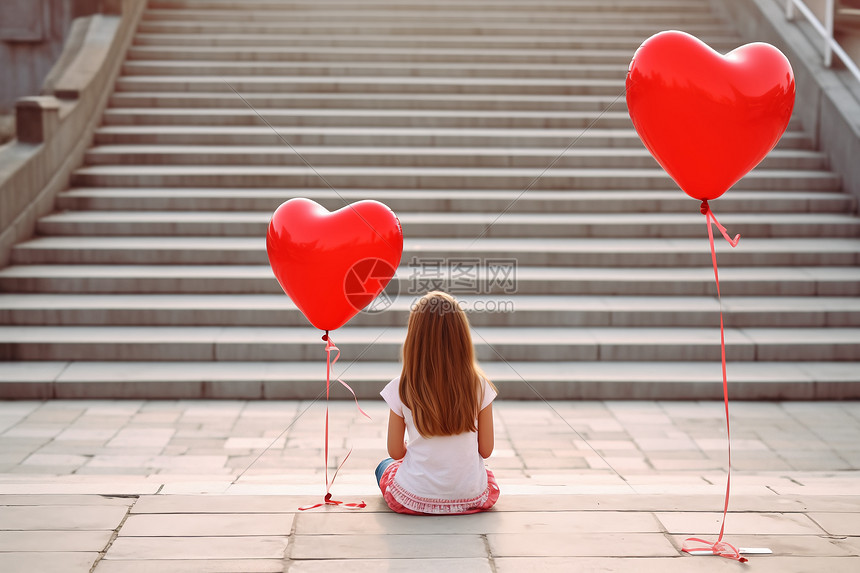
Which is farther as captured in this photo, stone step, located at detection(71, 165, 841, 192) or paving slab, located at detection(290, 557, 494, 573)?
stone step, located at detection(71, 165, 841, 192)

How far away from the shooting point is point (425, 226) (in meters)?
7.86

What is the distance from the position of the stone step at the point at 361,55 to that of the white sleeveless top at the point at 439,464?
783cm

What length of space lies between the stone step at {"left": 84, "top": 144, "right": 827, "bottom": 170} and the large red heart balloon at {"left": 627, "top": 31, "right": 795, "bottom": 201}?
17.9 feet

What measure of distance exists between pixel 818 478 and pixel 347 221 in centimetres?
302

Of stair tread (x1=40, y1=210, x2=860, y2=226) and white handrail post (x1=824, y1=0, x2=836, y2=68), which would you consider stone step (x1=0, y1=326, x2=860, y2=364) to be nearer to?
stair tread (x1=40, y1=210, x2=860, y2=226)

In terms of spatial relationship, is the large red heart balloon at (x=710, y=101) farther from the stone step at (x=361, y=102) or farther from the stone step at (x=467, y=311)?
the stone step at (x=361, y=102)

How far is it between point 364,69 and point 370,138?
1578 millimetres

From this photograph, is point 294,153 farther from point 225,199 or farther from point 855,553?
point 855,553

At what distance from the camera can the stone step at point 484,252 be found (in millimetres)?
7461

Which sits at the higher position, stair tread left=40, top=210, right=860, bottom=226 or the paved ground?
stair tread left=40, top=210, right=860, bottom=226

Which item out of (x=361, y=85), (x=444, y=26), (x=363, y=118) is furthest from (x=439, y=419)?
(x=444, y=26)

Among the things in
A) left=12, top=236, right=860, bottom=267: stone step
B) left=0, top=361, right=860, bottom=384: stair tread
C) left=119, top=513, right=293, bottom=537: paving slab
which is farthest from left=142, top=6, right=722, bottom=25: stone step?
left=119, top=513, right=293, bottom=537: paving slab

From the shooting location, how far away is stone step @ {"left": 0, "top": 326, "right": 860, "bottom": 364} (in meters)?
6.46

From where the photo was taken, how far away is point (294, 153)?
889 cm
